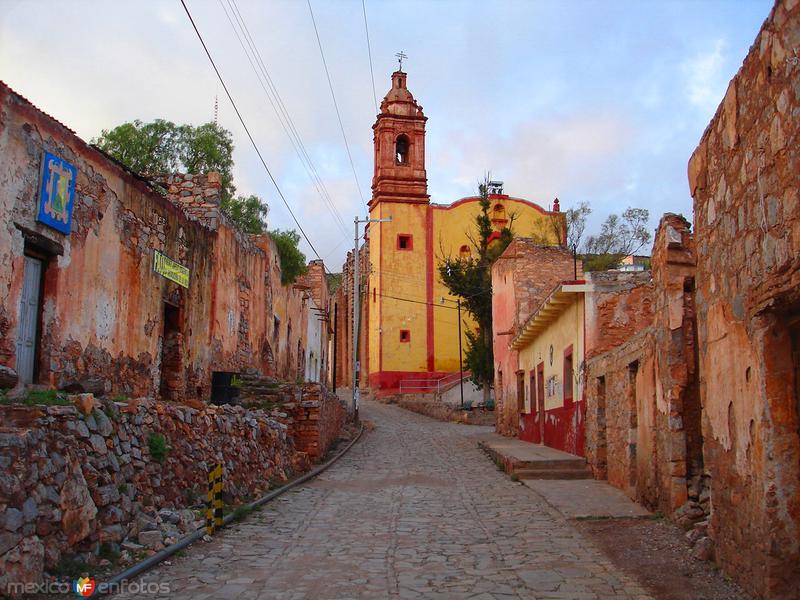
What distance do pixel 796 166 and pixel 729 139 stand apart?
147 cm

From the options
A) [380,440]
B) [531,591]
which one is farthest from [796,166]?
[380,440]

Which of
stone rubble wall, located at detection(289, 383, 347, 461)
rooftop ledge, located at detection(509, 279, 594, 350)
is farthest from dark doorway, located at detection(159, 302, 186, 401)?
rooftop ledge, located at detection(509, 279, 594, 350)

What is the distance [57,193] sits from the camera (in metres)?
10.8

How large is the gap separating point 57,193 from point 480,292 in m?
29.5

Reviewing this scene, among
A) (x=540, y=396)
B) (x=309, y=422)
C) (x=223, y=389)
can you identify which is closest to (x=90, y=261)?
(x=223, y=389)

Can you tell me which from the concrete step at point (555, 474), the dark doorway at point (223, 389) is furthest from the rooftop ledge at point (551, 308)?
the dark doorway at point (223, 389)

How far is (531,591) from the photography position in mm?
6547

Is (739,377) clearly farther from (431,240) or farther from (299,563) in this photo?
(431,240)

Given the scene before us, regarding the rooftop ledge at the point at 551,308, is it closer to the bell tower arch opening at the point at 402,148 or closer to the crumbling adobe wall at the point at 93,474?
the crumbling adobe wall at the point at 93,474

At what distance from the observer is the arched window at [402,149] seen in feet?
159

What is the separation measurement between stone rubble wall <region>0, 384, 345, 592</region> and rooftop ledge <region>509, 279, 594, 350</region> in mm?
7726

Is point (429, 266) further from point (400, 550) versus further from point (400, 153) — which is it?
point (400, 550)

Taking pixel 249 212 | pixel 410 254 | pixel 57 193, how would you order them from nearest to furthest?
pixel 57 193
pixel 249 212
pixel 410 254

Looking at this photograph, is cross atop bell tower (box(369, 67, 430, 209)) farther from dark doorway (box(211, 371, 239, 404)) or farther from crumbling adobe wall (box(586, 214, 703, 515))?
crumbling adobe wall (box(586, 214, 703, 515))
